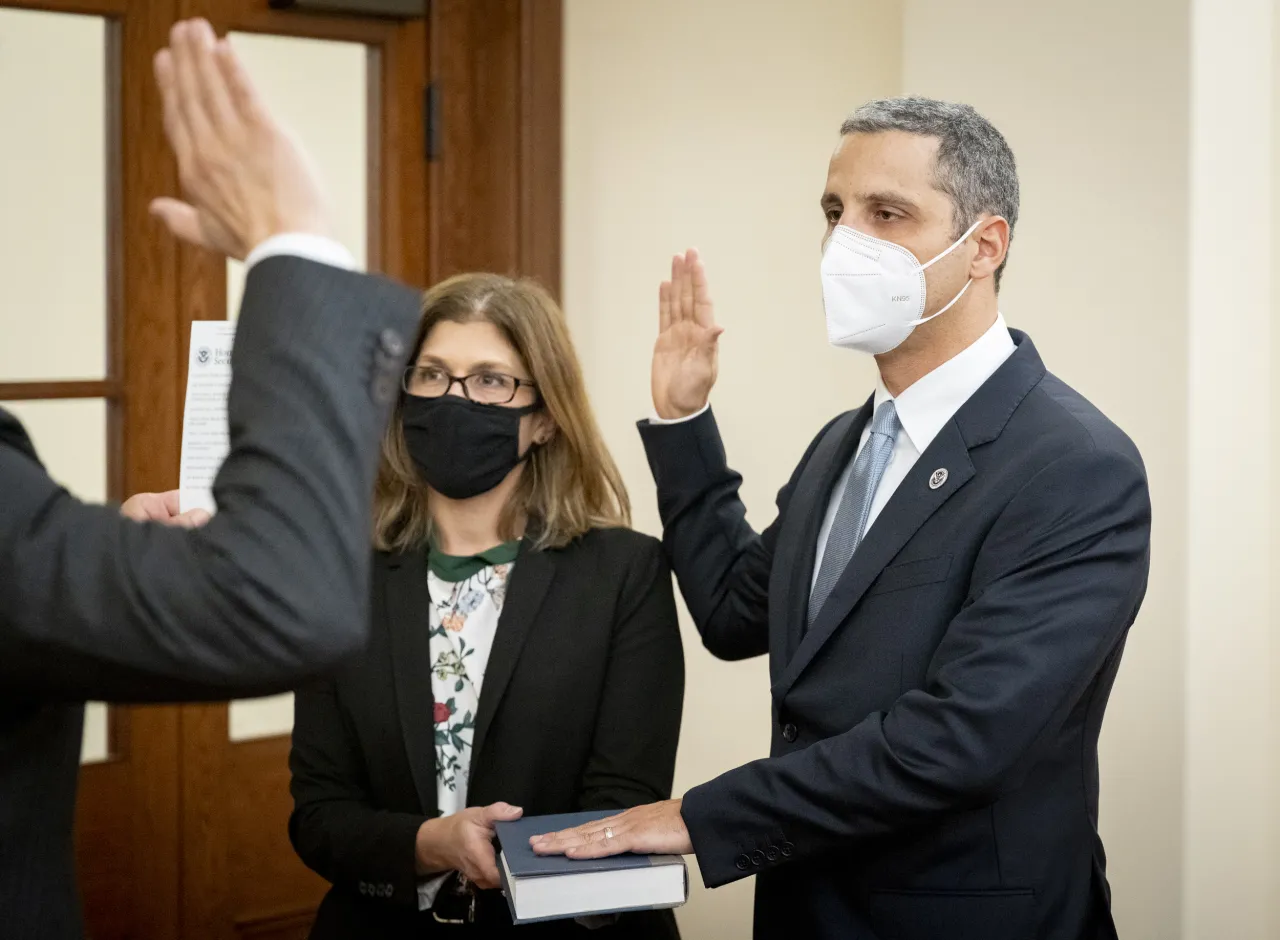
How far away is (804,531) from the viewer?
6.30 feet

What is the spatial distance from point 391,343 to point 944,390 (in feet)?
3.44

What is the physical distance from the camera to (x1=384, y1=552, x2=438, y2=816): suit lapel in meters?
1.95

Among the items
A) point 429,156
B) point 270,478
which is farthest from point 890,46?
point 270,478

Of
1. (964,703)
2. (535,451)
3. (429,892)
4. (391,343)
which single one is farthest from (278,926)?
(391,343)

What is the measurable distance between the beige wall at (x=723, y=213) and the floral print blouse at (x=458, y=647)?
101 cm

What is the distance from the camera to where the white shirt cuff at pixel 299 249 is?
95 cm

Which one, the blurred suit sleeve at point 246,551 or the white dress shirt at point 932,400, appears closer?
the blurred suit sleeve at point 246,551

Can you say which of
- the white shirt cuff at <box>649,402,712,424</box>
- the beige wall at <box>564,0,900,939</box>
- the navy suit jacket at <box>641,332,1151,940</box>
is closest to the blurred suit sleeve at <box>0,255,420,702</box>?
the navy suit jacket at <box>641,332,1151,940</box>

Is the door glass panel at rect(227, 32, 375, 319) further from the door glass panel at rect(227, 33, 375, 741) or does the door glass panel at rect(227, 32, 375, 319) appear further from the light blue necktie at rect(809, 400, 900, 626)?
the light blue necktie at rect(809, 400, 900, 626)

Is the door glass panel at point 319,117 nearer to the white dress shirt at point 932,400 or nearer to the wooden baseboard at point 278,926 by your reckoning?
the wooden baseboard at point 278,926

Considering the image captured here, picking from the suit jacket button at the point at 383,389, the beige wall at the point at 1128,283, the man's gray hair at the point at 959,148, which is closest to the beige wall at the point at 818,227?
the beige wall at the point at 1128,283

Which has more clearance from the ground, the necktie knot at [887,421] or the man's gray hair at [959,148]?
the man's gray hair at [959,148]

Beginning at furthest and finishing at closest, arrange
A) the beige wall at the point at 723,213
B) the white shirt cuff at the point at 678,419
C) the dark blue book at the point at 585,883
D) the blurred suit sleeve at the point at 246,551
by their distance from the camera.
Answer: the beige wall at the point at 723,213 → the white shirt cuff at the point at 678,419 → the dark blue book at the point at 585,883 → the blurred suit sleeve at the point at 246,551

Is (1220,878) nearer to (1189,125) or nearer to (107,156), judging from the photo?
(1189,125)
